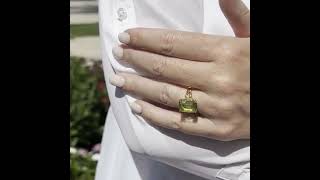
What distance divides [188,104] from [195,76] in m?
0.06

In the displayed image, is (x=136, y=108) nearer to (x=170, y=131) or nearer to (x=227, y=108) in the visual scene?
(x=170, y=131)

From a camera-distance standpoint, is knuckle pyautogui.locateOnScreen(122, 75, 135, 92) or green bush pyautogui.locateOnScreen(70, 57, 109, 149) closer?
knuckle pyautogui.locateOnScreen(122, 75, 135, 92)

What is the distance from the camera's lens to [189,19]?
129 centimetres

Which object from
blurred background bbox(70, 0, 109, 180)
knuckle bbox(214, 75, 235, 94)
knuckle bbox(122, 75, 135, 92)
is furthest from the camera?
blurred background bbox(70, 0, 109, 180)

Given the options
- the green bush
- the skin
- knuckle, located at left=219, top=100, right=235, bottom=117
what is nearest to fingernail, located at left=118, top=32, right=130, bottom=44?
the skin

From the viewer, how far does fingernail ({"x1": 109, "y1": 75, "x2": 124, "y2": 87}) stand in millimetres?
1297

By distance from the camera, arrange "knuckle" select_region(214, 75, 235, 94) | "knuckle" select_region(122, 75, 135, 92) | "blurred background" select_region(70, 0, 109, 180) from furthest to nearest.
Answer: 1. "blurred background" select_region(70, 0, 109, 180)
2. "knuckle" select_region(122, 75, 135, 92)
3. "knuckle" select_region(214, 75, 235, 94)

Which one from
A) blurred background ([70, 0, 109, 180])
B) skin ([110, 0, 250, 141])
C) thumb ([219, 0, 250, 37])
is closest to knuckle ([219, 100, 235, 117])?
skin ([110, 0, 250, 141])

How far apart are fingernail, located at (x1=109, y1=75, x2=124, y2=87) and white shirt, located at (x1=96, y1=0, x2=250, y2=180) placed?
0.02 metres

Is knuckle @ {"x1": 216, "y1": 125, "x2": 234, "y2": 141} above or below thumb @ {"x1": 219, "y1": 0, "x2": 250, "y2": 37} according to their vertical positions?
below

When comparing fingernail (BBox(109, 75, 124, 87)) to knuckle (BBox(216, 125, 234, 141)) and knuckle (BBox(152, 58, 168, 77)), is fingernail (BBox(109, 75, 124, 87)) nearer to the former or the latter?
knuckle (BBox(152, 58, 168, 77))
